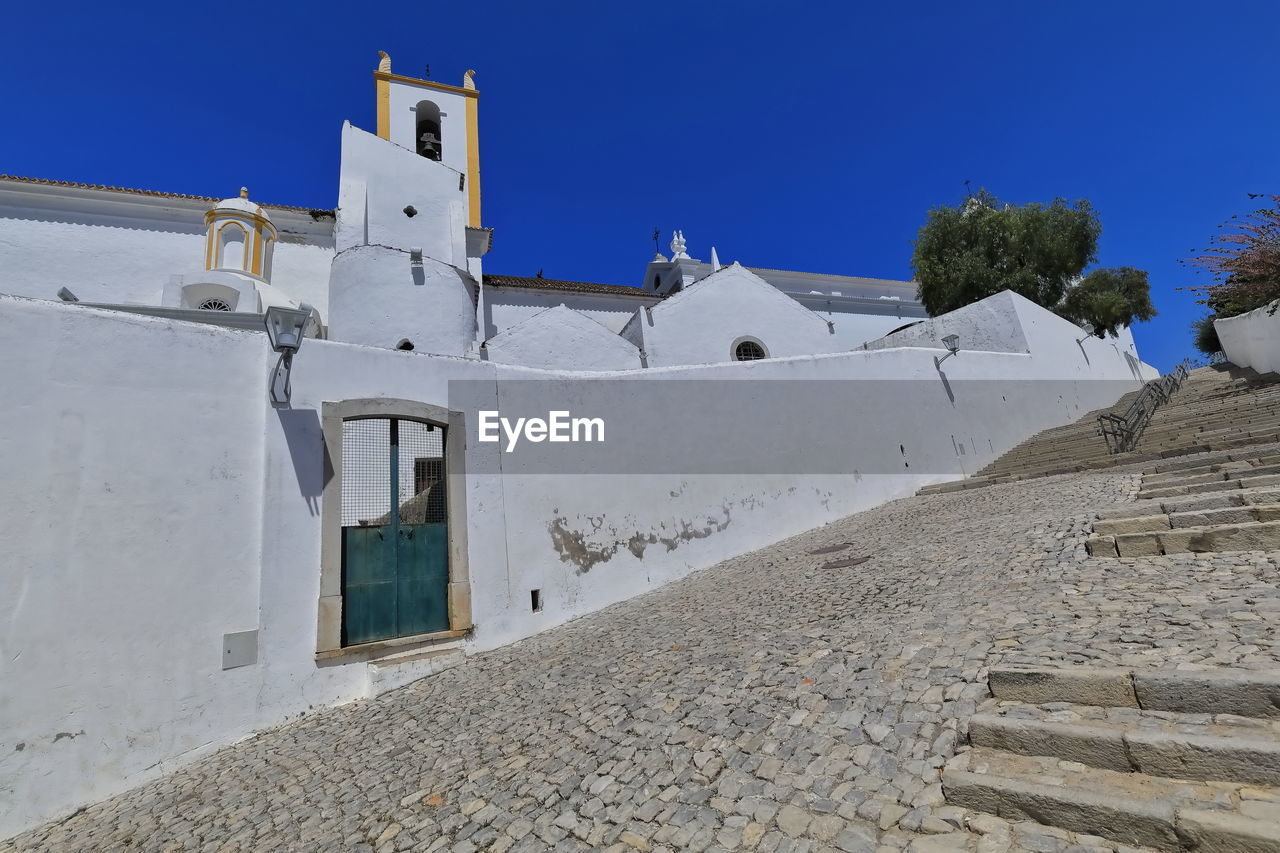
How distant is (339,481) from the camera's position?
6.71 metres

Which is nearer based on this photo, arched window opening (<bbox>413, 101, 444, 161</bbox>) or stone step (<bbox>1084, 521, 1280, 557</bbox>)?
stone step (<bbox>1084, 521, 1280, 557</bbox>)

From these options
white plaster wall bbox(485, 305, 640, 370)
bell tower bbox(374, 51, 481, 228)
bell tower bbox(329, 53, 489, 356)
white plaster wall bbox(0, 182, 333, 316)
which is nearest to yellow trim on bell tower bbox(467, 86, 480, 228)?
bell tower bbox(374, 51, 481, 228)

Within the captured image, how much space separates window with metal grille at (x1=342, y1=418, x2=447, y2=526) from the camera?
22.6ft

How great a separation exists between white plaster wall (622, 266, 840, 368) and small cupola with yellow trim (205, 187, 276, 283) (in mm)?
9583

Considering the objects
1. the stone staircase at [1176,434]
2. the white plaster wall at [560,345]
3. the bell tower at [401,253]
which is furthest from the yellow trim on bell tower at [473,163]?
the stone staircase at [1176,434]

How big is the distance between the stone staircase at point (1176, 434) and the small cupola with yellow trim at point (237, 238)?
54.8 ft

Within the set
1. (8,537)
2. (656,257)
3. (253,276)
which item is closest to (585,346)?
(253,276)

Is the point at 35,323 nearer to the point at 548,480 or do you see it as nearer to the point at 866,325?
the point at 548,480

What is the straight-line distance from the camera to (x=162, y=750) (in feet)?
17.4

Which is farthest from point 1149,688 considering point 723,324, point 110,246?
point 110,246

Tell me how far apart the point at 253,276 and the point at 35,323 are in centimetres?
1093

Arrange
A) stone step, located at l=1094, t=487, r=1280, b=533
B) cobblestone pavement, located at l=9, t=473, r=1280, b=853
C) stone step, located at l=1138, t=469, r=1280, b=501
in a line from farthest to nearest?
stone step, located at l=1138, t=469, r=1280, b=501
stone step, located at l=1094, t=487, r=1280, b=533
cobblestone pavement, located at l=9, t=473, r=1280, b=853

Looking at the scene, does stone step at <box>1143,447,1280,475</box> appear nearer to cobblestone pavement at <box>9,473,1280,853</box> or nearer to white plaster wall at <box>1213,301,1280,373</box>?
cobblestone pavement at <box>9,473,1280,853</box>

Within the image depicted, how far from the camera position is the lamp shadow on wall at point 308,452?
6.46 metres
